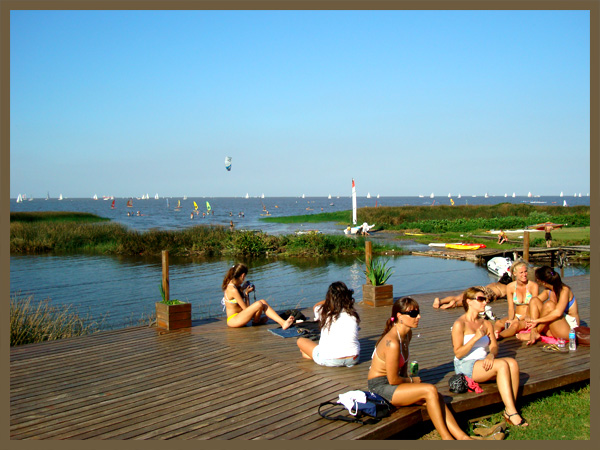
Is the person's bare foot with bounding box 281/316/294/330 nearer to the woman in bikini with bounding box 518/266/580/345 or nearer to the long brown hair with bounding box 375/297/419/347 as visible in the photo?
the woman in bikini with bounding box 518/266/580/345

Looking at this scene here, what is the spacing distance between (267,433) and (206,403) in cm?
96

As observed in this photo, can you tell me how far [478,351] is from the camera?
5.46m

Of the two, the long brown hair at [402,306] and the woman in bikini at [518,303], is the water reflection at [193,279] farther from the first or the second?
the long brown hair at [402,306]

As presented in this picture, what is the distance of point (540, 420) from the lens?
206 inches

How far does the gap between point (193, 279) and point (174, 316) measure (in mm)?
13153

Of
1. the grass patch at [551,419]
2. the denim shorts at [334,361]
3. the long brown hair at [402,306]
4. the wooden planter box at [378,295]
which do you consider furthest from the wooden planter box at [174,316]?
the grass patch at [551,419]

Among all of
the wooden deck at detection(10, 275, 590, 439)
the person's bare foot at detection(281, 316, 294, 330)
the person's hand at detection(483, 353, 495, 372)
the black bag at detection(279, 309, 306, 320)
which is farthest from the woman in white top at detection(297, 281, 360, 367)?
the black bag at detection(279, 309, 306, 320)

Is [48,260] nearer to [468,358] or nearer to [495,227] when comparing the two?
[468,358]

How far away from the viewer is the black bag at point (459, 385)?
525cm

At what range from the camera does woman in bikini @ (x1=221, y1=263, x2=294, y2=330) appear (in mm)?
8445

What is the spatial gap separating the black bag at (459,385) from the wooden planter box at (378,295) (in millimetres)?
5061

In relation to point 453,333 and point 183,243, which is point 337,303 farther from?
point 183,243

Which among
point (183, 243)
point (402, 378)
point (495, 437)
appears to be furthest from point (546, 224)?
point (402, 378)

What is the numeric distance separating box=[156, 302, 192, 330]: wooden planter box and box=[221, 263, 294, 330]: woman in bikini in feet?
2.13
